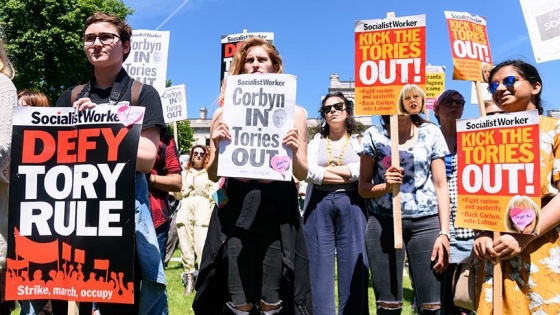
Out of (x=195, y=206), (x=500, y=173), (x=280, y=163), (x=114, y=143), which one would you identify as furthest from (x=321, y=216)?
(x=195, y=206)

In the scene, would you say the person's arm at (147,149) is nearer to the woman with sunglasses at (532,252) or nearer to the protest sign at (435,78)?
the woman with sunglasses at (532,252)

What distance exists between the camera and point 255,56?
3287mm

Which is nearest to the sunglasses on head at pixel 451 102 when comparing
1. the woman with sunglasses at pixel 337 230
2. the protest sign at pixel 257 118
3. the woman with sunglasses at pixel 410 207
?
the woman with sunglasses at pixel 410 207

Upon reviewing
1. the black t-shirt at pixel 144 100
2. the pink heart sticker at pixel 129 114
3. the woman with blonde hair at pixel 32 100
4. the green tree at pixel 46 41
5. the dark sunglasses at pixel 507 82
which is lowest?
the pink heart sticker at pixel 129 114

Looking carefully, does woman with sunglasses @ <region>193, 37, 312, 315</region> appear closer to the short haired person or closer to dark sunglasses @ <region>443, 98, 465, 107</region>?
the short haired person

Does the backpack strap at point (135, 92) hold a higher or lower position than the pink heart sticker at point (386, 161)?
higher

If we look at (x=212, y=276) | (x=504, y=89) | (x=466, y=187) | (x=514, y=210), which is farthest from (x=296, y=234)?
(x=504, y=89)

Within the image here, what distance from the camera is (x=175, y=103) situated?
29.6ft

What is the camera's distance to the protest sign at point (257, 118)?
121 inches

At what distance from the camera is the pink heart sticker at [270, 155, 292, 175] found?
304 centimetres

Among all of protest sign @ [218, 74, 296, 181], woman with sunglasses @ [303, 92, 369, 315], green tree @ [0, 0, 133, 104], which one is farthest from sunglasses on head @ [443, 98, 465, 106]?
green tree @ [0, 0, 133, 104]

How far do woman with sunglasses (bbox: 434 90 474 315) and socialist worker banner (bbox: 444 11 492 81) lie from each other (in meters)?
0.99

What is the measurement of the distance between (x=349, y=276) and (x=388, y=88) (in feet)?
5.32

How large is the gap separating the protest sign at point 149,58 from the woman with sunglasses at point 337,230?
2.44m
